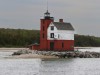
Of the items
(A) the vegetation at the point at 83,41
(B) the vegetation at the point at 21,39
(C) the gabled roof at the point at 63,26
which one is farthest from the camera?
(A) the vegetation at the point at 83,41

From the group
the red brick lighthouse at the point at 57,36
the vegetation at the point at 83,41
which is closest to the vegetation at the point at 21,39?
the vegetation at the point at 83,41

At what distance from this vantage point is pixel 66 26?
68.4m

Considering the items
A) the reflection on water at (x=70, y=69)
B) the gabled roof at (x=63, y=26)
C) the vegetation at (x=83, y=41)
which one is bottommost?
the reflection on water at (x=70, y=69)

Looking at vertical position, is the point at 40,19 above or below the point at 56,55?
above

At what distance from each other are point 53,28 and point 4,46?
36343 mm

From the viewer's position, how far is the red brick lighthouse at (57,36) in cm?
6794

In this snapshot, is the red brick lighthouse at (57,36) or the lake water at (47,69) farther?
the red brick lighthouse at (57,36)

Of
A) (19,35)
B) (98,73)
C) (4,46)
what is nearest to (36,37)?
(19,35)

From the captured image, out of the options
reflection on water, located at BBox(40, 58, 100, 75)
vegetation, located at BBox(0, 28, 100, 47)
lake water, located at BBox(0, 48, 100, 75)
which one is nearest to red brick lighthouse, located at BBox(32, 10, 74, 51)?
lake water, located at BBox(0, 48, 100, 75)

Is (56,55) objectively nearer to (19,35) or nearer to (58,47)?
(58,47)

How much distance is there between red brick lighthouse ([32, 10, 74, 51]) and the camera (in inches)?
2675

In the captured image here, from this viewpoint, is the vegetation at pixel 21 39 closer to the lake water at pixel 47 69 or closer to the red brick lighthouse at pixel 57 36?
the red brick lighthouse at pixel 57 36

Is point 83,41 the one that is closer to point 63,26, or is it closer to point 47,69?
point 63,26

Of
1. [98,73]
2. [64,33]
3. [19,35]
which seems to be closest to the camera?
[98,73]
